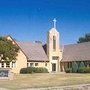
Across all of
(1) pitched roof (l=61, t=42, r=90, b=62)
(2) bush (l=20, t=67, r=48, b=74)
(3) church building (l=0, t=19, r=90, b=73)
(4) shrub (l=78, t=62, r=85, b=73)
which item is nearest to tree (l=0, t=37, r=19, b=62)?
(2) bush (l=20, t=67, r=48, b=74)

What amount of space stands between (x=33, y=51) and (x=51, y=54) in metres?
4.04

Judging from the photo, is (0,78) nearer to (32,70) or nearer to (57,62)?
(32,70)

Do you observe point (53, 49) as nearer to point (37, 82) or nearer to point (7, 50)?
point (7, 50)

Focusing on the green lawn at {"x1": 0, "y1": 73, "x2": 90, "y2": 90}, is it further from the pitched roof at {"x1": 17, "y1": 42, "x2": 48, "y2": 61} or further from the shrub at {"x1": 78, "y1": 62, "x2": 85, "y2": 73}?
the pitched roof at {"x1": 17, "y1": 42, "x2": 48, "y2": 61}

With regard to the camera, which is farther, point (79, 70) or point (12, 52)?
point (79, 70)

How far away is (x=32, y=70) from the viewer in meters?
57.7

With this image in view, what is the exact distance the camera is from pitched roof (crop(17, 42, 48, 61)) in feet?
199

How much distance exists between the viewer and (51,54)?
64.1 m

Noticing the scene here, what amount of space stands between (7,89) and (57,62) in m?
42.3

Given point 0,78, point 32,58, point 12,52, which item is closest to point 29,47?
point 32,58

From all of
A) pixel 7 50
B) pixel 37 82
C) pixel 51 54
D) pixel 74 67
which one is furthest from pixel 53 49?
pixel 37 82

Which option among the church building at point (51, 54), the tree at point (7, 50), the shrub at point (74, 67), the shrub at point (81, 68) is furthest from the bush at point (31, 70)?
the tree at point (7, 50)

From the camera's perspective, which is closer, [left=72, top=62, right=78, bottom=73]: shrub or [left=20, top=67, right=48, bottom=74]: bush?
[left=20, top=67, right=48, bottom=74]: bush

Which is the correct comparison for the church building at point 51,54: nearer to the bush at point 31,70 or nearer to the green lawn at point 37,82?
the bush at point 31,70
